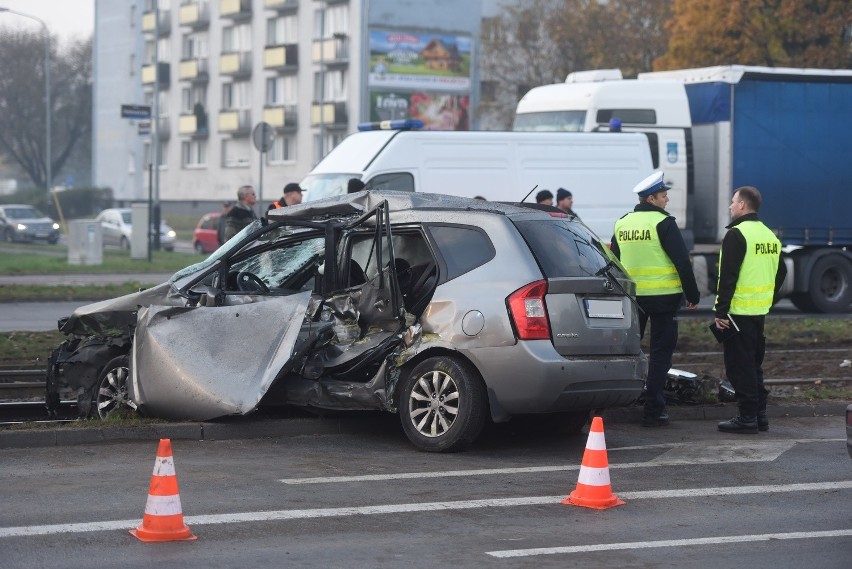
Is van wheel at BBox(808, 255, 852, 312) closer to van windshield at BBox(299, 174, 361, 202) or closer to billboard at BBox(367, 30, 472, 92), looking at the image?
van windshield at BBox(299, 174, 361, 202)

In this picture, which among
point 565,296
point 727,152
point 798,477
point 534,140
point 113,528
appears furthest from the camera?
point 727,152

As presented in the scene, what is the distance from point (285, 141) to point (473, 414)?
58005 mm

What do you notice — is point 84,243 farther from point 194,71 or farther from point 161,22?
point 161,22

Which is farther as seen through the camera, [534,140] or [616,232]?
[534,140]

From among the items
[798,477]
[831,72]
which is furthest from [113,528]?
[831,72]

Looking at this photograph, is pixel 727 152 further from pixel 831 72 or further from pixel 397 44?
pixel 397 44

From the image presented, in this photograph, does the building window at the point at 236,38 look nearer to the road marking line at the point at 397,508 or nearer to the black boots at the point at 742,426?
the black boots at the point at 742,426

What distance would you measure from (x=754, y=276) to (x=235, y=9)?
60688mm

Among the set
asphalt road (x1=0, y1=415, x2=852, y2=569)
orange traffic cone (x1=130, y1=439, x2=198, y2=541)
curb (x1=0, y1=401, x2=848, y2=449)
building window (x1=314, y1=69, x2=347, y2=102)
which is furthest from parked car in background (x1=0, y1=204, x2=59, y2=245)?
orange traffic cone (x1=130, y1=439, x2=198, y2=541)

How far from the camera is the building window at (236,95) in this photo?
68938 millimetres

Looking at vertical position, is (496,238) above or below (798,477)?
above

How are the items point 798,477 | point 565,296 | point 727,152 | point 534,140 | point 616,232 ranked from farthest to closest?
→ point 727,152, point 534,140, point 616,232, point 565,296, point 798,477

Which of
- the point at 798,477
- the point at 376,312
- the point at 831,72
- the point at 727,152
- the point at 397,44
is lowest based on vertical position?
the point at 798,477

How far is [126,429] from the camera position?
927cm
